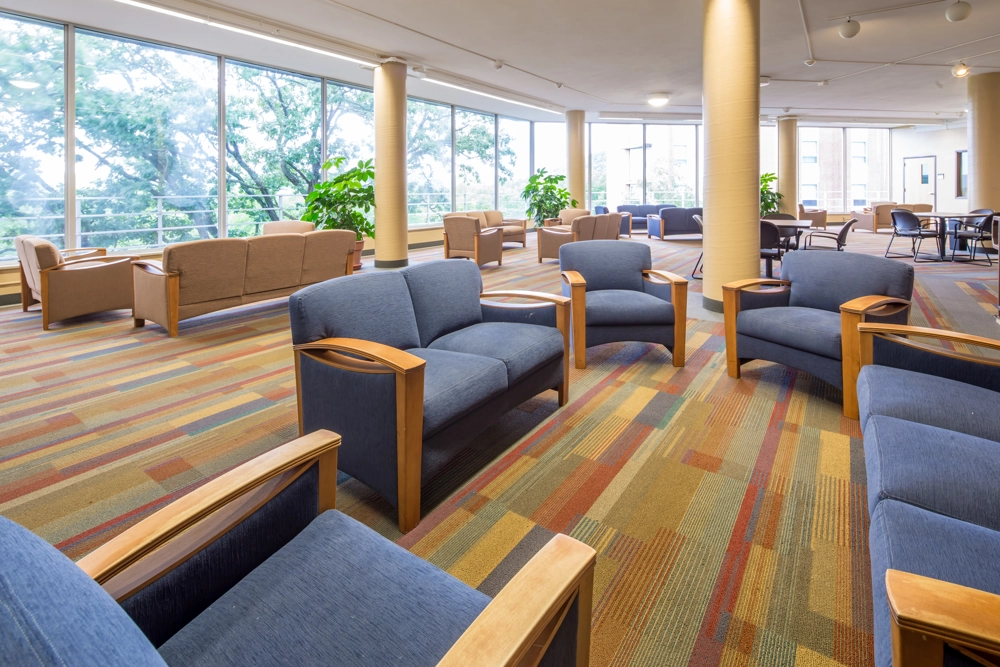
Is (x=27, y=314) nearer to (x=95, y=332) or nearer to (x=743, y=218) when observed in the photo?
(x=95, y=332)

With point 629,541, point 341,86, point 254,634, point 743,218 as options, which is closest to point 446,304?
point 629,541

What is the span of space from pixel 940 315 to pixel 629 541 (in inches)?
192

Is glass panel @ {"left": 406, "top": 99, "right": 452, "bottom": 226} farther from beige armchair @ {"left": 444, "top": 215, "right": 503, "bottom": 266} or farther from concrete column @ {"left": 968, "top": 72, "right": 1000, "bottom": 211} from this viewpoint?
concrete column @ {"left": 968, "top": 72, "right": 1000, "bottom": 211}

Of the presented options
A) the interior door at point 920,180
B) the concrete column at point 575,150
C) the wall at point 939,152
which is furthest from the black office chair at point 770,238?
the interior door at point 920,180

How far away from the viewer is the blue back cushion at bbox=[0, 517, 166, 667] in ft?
Result: 1.55

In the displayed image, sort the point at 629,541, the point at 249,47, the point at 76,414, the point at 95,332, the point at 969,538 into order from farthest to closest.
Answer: the point at 249,47, the point at 95,332, the point at 76,414, the point at 629,541, the point at 969,538

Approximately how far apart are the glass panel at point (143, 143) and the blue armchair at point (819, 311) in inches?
307

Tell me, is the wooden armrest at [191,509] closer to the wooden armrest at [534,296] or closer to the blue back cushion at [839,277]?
the wooden armrest at [534,296]

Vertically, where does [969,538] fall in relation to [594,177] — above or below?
below

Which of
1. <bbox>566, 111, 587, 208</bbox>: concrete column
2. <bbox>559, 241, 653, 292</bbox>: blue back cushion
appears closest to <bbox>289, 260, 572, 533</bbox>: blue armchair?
<bbox>559, 241, 653, 292</bbox>: blue back cushion

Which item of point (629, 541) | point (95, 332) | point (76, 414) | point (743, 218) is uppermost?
point (743, 218)

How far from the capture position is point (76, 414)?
3107 millimetres

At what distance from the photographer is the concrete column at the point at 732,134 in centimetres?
505

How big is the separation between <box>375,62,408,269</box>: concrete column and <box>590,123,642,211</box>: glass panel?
8.45m
